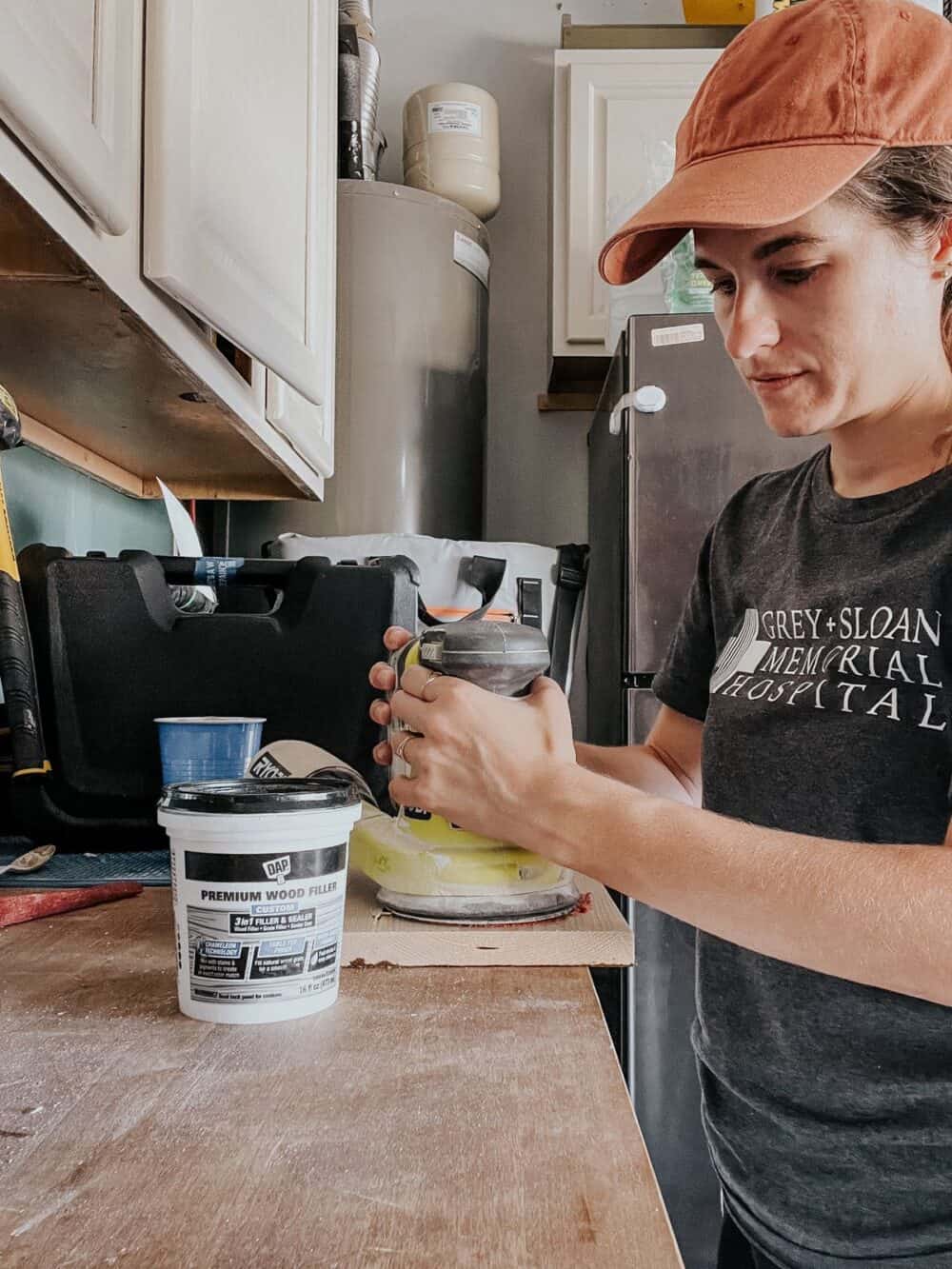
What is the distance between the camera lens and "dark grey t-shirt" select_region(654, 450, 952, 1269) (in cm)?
70

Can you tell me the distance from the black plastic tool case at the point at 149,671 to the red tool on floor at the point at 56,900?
0.16m

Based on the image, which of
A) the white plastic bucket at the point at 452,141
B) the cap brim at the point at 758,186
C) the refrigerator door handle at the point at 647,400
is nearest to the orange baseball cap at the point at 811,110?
the cap brim at the point at 758,186

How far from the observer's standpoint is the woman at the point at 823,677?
0.69m

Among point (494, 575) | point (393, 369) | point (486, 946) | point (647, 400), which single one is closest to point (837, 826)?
point (486, 946)

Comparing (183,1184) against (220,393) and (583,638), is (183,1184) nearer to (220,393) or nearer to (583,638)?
(220,393)

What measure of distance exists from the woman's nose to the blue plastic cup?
0.53 meters

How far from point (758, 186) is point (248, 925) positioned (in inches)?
23.0

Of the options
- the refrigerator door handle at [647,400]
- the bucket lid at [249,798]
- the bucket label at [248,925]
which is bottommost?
the bucket label at [248,925]

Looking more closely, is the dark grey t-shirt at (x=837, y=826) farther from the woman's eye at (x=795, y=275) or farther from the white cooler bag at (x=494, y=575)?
the white cooler bag at (x=494, y=575)

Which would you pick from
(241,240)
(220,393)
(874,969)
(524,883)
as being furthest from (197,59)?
(874,969)

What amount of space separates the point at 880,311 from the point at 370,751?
23.8 inches

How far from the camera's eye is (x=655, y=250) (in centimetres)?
89

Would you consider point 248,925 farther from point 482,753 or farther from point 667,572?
point 667,572

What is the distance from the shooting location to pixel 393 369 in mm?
2002
